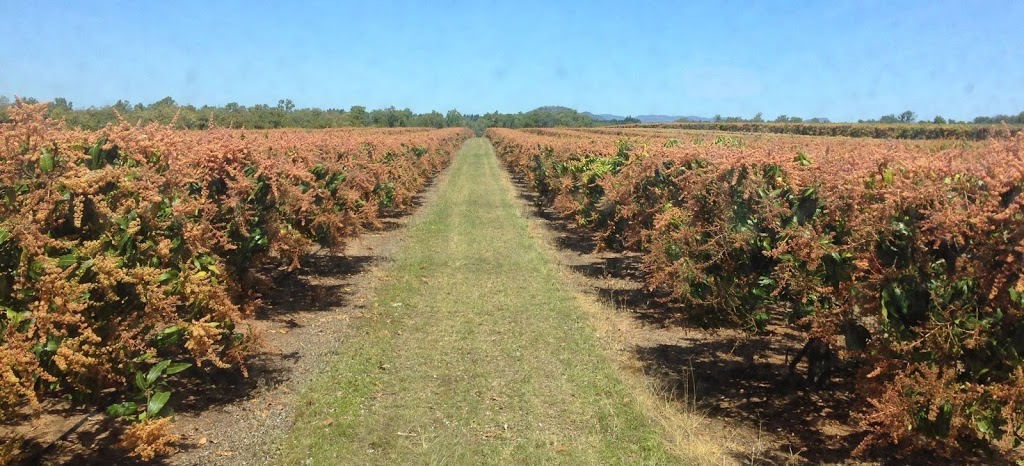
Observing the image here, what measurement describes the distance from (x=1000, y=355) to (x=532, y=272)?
8.43 meters

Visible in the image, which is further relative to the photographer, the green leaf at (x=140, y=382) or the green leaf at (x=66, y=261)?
the green leaf at (x=140, y=382)

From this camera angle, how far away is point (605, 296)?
1052cm

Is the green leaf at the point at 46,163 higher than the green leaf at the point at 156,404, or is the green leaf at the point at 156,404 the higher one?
the green leaf at the point at 46,163

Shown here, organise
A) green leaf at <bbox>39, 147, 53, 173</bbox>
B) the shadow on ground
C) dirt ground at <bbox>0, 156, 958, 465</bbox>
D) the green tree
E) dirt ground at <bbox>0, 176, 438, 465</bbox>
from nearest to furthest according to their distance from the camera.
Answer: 1. green leaf at <bbox>39, 147, 53, 173</bbox>
2. dirt ground at <bbox>0, 176, 438, 465</bbox>
3. dirt ground at <bbox>0, 156, 958, 465</bbox>
4. the shadow on ground
5. the green tree

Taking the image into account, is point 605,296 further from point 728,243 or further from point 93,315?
point 93,315

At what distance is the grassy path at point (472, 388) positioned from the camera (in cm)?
532

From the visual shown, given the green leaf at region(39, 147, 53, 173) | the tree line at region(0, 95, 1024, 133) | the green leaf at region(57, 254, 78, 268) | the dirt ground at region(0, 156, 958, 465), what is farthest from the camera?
Answer: the tree line at region(0, 95, 1024, 133)

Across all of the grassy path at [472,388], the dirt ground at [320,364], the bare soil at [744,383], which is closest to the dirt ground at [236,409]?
the dirt ground at [320,364]

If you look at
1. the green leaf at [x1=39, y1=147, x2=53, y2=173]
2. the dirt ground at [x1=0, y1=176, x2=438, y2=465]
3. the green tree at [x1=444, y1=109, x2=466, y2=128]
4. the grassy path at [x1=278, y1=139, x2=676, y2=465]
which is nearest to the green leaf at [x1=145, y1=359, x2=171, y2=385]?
the dirt ground at [x1=0, y1=176, x2=438, y2=465]

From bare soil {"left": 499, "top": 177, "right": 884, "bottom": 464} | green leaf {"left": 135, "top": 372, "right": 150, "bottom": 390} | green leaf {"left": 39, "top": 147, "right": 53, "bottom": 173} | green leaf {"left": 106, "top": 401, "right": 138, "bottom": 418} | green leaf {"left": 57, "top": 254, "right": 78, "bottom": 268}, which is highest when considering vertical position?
green leaf {"left": 39, "top": 147, "right": 53, "bottom": 173}

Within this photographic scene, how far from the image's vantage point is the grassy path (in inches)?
209

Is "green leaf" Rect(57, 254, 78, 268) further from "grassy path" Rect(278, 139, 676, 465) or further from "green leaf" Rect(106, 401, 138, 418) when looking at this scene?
"grassy path" Rect(278, 139, 676, 465)

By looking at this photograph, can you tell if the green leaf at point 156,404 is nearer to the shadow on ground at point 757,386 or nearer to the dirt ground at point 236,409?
the dirt ground at point 236,409

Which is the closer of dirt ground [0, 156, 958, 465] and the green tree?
dirt ground [0, 156, 958, 465]
